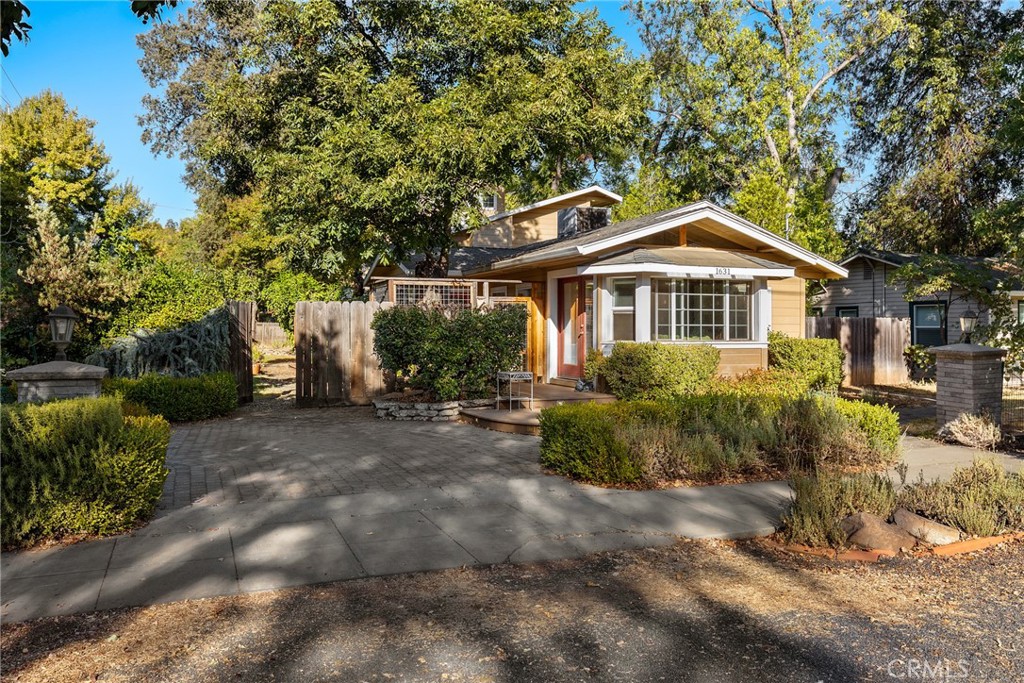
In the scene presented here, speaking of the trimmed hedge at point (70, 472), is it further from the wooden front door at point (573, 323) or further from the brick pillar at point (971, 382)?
the brick pillar at point (971, 382)

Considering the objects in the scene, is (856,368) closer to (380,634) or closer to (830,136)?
(830,136)

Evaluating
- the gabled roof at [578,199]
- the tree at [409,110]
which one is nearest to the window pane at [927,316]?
the gabled roof at [578,199]

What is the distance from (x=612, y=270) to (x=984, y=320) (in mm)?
13930

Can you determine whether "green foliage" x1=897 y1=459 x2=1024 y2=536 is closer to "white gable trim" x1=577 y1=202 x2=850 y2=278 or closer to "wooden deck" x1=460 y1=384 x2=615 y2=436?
"wooden deck" x1=460 y1=384 x2=615 y2=436

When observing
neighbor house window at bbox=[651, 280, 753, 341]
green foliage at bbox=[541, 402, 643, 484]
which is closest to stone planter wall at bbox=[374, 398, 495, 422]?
neighbor house window at bbox=[651, 280, 753, 341]

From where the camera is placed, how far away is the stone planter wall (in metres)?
12.6

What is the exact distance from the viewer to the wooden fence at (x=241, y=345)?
582 inches

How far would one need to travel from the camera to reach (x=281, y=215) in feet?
54.6

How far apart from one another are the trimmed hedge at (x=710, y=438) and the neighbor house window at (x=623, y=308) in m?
4.88

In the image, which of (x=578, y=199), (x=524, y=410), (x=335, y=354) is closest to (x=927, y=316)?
(x=578, y=199)

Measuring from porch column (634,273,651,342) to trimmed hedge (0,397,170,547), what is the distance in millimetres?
9717

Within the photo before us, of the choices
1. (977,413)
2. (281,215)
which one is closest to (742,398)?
(977,413)

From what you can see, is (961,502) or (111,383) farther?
(111,383)

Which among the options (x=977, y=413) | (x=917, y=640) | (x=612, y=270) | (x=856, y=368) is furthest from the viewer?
(x=856, y=368)
